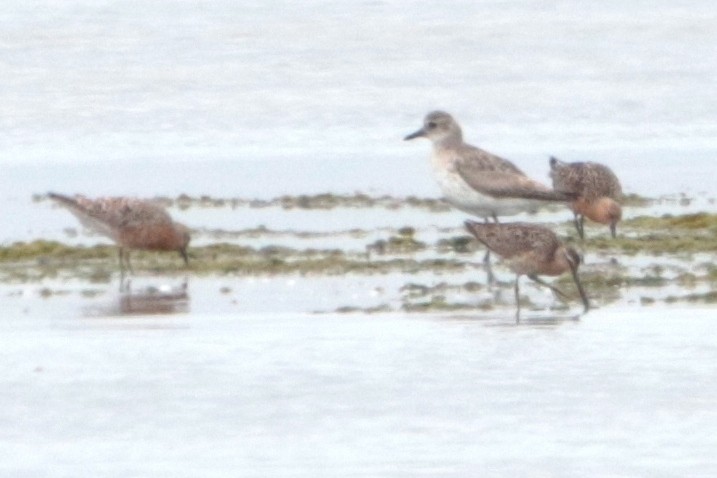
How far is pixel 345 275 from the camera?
45.6ft

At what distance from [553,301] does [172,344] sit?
260 centimetres

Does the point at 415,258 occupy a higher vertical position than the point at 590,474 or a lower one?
higher

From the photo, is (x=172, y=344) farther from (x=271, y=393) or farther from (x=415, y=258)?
(x=415, y=258)

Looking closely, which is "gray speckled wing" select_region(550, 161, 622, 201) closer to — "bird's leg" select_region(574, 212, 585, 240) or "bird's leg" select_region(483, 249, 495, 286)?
"bird's leg" select_region(574, 212, 585, 240)

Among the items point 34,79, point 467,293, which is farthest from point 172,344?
point 34,79

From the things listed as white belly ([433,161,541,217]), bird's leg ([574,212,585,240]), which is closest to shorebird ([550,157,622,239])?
bird's leg ([574,212,585,240])

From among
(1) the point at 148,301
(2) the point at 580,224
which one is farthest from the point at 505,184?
(1) the point at 148,301

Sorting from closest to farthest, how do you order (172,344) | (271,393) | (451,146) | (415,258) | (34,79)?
(271,393)
(172,344)
(415,258)
(451,146)
(34,79)

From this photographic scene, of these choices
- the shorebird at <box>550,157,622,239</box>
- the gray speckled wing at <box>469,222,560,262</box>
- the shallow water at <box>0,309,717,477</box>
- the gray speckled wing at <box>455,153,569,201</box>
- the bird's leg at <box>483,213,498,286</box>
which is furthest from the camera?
the shorebird at <box>550,157,622,239</box>

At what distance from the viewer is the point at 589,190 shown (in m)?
15.8

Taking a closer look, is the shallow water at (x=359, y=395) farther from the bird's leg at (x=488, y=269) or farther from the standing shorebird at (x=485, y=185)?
the standing shorebird at (x=485, y=185)

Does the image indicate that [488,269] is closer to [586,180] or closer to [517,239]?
[517,239]

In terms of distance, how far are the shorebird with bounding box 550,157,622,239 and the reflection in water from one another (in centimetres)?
325

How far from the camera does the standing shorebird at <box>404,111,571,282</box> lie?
15438 millimetres
